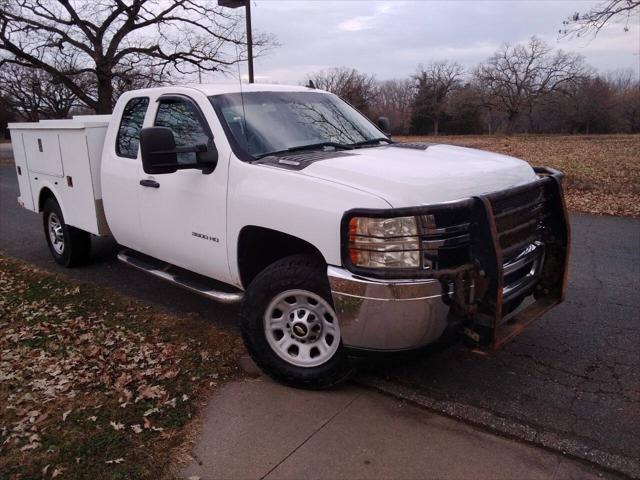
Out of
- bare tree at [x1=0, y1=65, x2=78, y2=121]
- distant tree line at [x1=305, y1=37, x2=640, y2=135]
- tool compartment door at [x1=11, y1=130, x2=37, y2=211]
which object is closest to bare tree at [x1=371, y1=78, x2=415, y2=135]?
distant tree line at [x1=305, y1=37, x2=640, y2=135]

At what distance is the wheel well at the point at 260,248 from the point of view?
3.69 m

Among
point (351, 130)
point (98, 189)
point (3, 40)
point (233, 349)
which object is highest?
point (3, 40)

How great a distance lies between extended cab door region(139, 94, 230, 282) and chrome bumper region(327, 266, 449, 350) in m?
1.24

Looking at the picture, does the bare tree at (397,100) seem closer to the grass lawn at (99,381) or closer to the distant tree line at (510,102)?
the distant tree line at (510,102)

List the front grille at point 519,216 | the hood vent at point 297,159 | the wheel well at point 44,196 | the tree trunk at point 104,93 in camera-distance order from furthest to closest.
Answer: the tree trunk at point 104,93 → the wheel well at point 44,196 → the hood vent at point 297,159 → the front grille at point 519,216

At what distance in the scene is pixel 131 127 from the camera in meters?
5.00

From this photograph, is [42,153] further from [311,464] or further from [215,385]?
[311,464]

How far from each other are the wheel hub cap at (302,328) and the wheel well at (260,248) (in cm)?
37

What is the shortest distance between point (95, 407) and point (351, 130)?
2830 millimetres

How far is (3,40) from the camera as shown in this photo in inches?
993

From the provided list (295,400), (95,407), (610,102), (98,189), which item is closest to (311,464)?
(295,400)

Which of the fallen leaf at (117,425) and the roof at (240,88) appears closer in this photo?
the fallen leaf at (117,425)

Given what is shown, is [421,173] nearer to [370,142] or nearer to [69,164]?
[370,142]

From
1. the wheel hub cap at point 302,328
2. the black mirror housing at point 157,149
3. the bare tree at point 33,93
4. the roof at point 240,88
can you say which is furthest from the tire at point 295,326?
the bare tree at point 33,93
